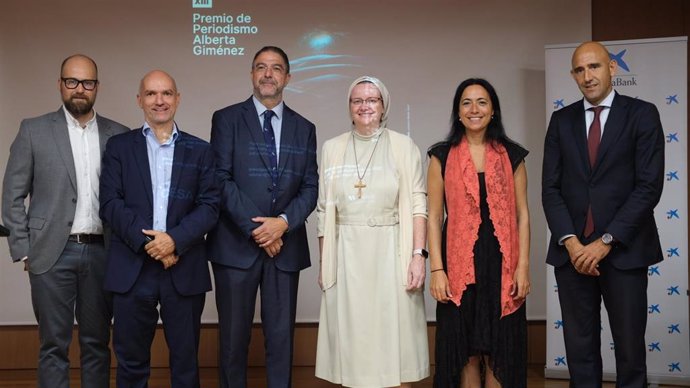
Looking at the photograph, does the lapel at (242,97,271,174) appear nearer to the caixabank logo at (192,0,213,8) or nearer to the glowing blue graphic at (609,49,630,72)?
the caixabank logo at (192,0,213,8)

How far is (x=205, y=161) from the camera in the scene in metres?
3.49

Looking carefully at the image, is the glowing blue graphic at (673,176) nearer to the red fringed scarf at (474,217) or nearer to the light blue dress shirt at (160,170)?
the red fringed scarf at (474,217)

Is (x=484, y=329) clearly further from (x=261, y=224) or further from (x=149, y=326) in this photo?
(x=149, y=326)

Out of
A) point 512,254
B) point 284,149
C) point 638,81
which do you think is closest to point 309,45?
point 284,149

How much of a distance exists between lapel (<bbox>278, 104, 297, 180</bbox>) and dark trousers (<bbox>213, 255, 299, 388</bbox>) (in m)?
0.47

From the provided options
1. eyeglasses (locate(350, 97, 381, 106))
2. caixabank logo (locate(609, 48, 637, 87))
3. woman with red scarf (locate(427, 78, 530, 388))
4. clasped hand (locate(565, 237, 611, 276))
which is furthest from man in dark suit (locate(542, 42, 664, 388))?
caixabank logo (locate(609, 48, 637, 87))

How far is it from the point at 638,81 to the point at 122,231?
3.33 m

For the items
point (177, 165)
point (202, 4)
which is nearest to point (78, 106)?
point (177, 165)

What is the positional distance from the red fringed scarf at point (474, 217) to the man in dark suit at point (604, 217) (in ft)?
0.71

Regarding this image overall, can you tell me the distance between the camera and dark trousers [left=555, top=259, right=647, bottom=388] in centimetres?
313

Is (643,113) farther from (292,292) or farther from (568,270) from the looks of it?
(292,292)

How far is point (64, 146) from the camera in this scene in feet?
11.5

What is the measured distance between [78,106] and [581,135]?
2.37m

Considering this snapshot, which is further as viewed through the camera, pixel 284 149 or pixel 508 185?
pixel 284 149
